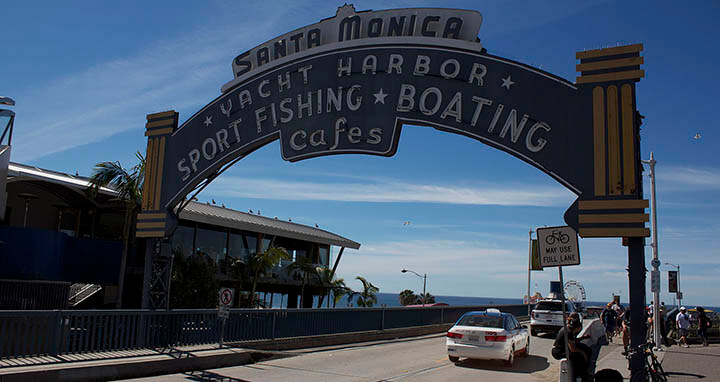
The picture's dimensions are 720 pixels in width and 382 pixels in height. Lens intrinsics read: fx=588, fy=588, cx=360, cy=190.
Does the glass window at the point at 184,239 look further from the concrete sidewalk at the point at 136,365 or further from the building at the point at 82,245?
the concrete sidewalk at the point at 136,365

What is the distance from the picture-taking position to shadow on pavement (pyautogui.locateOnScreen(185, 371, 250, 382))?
12.5 meters

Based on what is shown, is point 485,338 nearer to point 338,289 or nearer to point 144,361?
point 144,361

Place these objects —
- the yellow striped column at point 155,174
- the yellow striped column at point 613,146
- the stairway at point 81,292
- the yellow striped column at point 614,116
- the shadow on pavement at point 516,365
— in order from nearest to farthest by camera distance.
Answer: the yellow striped column at point 613,146 → the yellow striped column at point 614,116 → the shadow on pavement at point 516,365 → the yellow striped column at point 155,174 → the stairway at point 81,292

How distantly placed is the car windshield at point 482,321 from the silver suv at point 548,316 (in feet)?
32.9

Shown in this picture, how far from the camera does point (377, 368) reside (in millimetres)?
14906

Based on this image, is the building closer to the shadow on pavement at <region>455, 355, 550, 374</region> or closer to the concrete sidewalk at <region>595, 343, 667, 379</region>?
the shadow on pavement at <region>455, 355, 550, 374</region>

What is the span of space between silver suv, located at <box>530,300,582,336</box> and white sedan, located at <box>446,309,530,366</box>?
9275mm

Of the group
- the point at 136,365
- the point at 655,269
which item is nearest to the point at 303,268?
the point at 655,269

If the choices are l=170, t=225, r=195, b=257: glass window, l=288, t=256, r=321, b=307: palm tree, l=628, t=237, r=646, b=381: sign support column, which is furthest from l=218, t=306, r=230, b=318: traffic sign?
l=288, t=256, r=321, b=307: palm tree

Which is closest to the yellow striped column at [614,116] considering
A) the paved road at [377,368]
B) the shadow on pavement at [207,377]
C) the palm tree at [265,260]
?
the paved road at [377,368]

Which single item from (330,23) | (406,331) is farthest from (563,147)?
(406,331)

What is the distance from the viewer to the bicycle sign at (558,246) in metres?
9.86

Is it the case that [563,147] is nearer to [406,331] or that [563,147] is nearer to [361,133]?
[361,133]

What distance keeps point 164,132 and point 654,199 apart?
1884 centimetres
